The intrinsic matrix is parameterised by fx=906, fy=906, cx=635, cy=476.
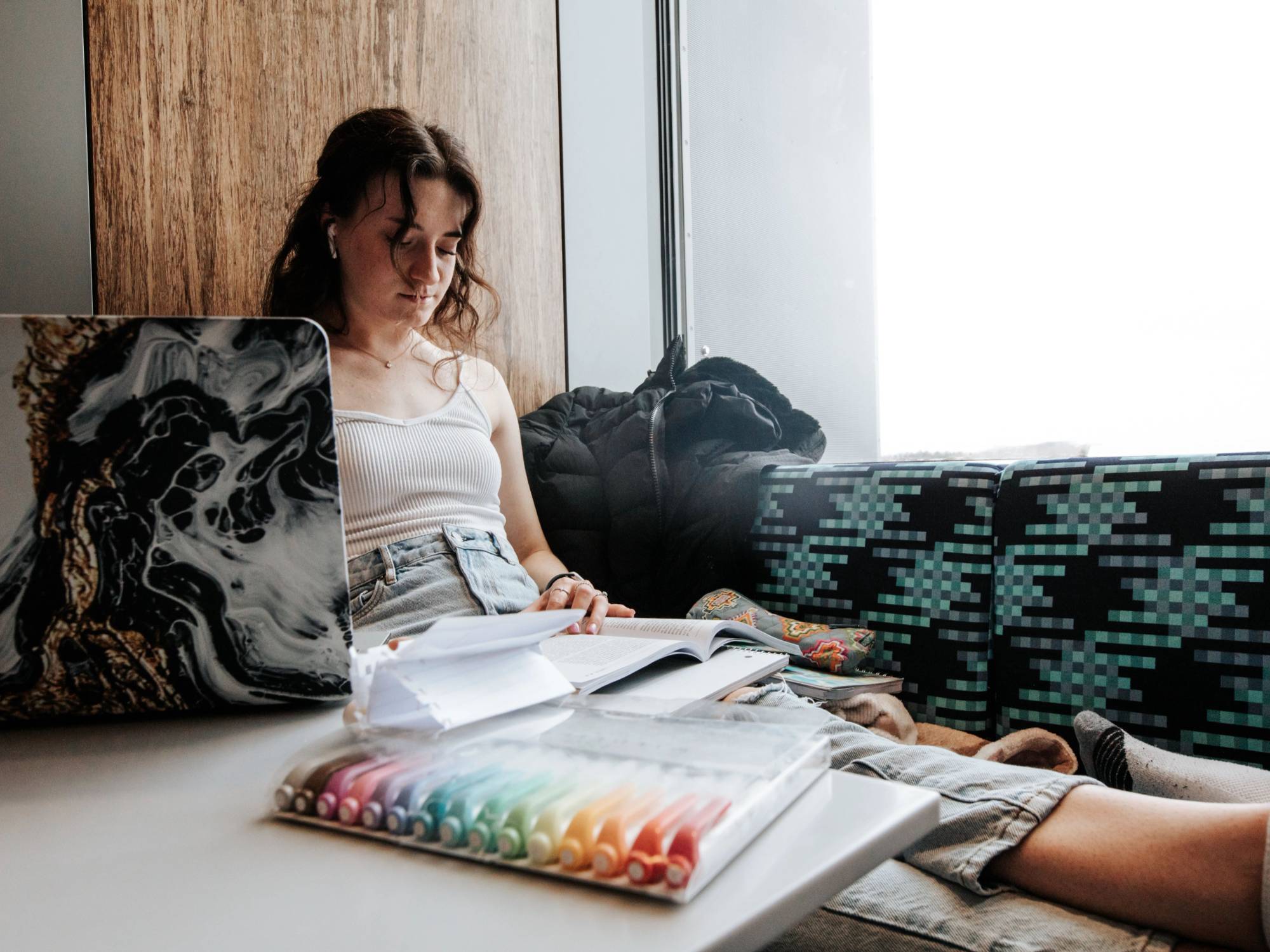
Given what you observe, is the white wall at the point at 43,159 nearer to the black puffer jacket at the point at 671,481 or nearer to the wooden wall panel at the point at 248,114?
the wooden wall panel at the point at 248,114

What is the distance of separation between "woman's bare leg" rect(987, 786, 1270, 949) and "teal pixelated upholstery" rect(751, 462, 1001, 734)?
0.62 metres

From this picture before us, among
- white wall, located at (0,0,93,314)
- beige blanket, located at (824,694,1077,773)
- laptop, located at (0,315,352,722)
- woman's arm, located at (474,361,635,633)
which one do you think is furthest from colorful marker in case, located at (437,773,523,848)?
white wall, located at (0,0,93,314)

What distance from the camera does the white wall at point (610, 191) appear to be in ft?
7.20

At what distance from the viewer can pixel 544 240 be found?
2.12 meters

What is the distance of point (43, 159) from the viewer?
4.19 ft

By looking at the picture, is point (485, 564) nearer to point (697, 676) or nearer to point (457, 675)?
point (697, 676)

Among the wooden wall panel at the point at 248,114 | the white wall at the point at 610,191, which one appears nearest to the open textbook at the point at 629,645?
the wooden wall panel at the point at 248,114

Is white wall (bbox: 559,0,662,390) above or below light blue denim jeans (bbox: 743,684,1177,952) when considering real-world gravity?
above

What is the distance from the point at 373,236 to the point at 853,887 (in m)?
1.12

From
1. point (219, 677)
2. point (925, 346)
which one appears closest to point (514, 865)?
point (219, 677)

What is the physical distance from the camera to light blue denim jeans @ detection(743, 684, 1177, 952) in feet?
2.10

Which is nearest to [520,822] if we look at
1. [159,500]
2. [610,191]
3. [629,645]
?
[159,500]

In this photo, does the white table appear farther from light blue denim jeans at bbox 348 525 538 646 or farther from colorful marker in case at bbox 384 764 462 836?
light blue denim jeans at bbox 348 525 538 646

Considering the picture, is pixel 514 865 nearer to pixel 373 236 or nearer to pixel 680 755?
pixel 680 755
